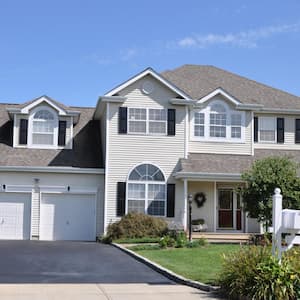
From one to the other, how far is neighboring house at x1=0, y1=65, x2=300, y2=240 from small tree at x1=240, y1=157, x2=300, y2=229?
4.09 meters

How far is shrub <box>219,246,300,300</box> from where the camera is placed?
33.4 feet

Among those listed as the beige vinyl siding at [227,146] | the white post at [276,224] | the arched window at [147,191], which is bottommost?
the white post at [276,224]

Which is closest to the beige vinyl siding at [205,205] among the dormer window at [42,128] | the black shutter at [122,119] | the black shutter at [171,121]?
the black shutter at [171,121]

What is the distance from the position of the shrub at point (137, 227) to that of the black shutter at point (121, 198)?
730 millimetres

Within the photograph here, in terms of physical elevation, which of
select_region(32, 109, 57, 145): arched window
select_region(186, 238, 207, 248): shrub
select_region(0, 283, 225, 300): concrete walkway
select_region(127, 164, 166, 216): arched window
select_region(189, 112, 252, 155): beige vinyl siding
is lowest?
select_region(0, 283, 225, 300): concrete walkway

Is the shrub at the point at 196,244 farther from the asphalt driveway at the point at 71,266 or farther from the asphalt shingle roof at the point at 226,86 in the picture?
the asphalt shingle roof at the point at 226,86

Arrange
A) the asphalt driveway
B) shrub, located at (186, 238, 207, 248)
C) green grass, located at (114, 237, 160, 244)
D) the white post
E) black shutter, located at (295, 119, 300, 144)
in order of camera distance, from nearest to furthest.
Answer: the white post, the asphalt driveway, shrub, located at (186, 238, 207, 248), green grass, located at (114, 237, 160, 244), black shutter, located at (295, 119, 300, 144)

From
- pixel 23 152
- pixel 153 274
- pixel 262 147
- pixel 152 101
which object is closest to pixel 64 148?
pixel 23 152

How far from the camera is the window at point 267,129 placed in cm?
2998

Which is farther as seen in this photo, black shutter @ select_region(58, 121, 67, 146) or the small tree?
black shutter @ select_region(58, 121, 67, 146)

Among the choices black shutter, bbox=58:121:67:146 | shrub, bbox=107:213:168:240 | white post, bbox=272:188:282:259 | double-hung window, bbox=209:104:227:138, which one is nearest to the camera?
white post, bbox=272:188:282:259

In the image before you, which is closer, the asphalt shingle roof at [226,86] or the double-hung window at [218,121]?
the double-hung window at [218,121]

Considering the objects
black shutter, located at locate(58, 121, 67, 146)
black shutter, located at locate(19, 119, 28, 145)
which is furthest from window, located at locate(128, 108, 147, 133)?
black shutter, located at locate(19, 119, 28, 145)

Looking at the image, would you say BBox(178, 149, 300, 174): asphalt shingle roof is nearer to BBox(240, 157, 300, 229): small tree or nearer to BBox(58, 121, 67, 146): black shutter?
BBox(240, 157, 300, 229): small tree
